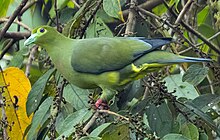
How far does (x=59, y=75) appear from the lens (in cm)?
238

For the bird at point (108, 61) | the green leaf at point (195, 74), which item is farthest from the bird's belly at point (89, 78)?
the green leaf at point (195, 74)

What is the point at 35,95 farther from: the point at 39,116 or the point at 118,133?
the point at 118,133

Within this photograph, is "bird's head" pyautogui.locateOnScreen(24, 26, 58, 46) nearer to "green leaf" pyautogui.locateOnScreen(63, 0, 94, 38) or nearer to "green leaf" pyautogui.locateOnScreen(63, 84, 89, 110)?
"green leaf" pyautogui.locateOnScreen(63, 0, 94, 38)

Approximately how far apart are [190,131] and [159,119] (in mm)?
217

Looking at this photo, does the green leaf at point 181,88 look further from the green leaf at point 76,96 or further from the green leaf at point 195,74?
the green leaf at point 76,96

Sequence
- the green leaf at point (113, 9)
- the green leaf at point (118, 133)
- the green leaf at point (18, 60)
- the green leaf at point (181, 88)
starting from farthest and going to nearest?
the green leaf at point (18, 60) < the green leaf at point (181, 88) < the green leaf at point (113, 9) < the green leaf at point (118, 133)

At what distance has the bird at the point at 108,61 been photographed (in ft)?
7.11

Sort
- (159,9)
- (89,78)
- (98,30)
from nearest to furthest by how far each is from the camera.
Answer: (89,78), (98,30), (159,9)

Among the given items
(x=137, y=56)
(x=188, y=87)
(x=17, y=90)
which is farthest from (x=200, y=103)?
(x=17, y=90)

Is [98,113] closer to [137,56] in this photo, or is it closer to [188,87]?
[137,56]

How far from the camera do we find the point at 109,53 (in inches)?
87.2

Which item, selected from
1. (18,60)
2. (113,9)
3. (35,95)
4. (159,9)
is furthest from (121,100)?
(159,9)

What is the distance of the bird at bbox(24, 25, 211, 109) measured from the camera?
2.17 m

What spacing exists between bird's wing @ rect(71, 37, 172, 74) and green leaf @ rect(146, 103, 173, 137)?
21 cm
